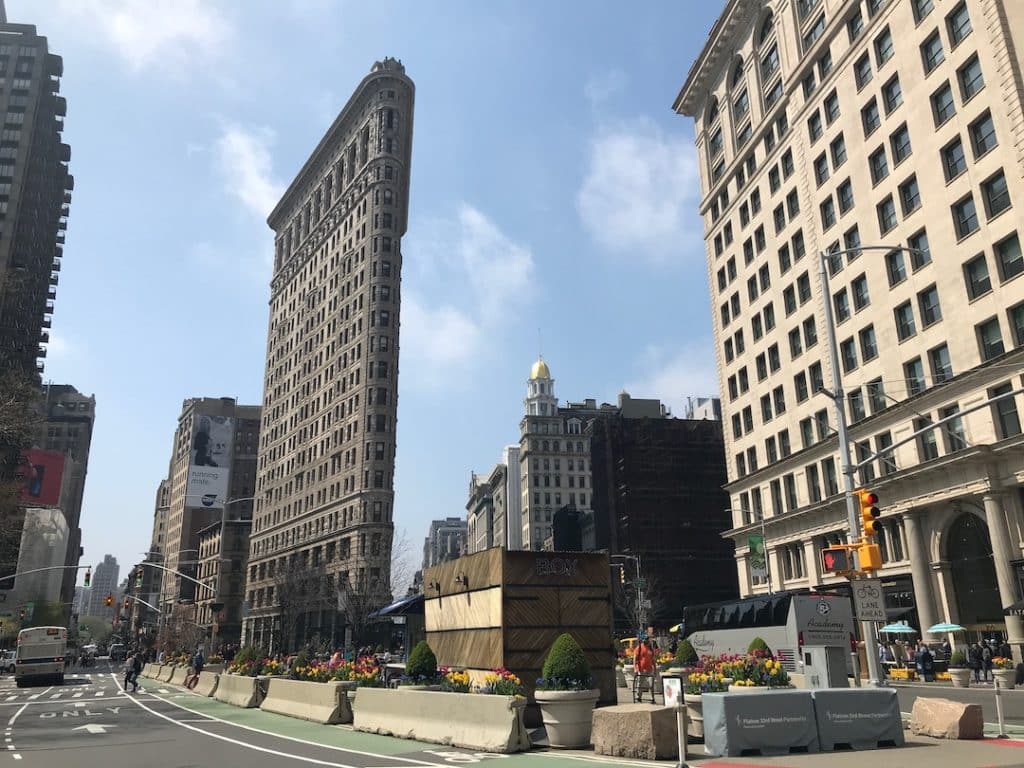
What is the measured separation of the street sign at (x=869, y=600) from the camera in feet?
57.1

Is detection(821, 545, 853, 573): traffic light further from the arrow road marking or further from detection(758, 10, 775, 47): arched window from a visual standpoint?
detection(758, 10, 775, 47): arched window

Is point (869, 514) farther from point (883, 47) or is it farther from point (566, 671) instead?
point (883, 47)

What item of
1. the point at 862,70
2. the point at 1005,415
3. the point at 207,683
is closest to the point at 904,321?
the point at 1005,415

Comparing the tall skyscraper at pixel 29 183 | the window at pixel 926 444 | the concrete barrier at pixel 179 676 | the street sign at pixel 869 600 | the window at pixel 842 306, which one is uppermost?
the tall skyscraper at pixel 29 183

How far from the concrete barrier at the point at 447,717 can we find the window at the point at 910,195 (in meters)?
37.3

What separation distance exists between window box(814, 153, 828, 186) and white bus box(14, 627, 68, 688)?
55.8 meters

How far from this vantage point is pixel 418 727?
669 inches

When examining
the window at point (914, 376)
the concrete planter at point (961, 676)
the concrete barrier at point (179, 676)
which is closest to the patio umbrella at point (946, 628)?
the concrete planter at point (961, 676)

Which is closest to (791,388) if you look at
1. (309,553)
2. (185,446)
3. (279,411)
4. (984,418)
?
(984,418)

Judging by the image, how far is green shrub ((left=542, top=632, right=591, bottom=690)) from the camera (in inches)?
593

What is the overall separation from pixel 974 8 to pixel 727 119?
28284 millimetres

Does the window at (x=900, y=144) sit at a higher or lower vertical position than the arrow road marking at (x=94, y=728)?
higher

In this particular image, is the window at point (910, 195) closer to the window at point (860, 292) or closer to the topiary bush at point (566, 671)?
the window at point (860, 292)

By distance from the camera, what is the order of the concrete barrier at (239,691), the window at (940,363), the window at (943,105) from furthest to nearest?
the window at (943,105)
the window at (940,363)
the concrete barrier at (239,691)
